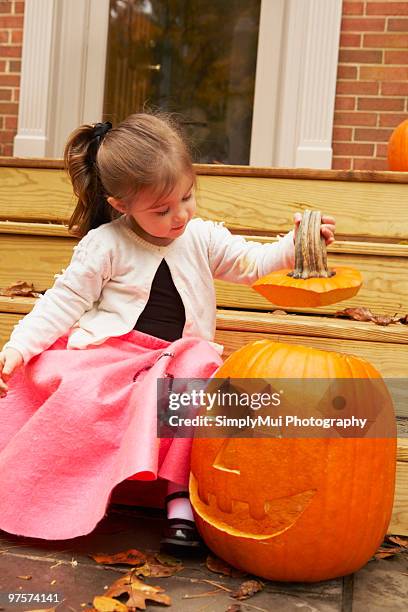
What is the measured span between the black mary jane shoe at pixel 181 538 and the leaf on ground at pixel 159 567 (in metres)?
0.02

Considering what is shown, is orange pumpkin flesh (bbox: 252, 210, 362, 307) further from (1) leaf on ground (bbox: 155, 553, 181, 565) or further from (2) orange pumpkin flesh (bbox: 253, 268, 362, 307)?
(1) leaf on ground (bbox: 155, 553, 181, 565)

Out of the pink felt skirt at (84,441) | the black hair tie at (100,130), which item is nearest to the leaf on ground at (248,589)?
the pink felt skirt at (84,441)

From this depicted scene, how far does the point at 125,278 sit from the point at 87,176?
11.5 inches

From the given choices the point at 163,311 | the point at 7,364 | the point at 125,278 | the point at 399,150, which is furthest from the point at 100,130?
the point at 399,150

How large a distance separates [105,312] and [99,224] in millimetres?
269

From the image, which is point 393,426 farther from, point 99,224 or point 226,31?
point 226,31

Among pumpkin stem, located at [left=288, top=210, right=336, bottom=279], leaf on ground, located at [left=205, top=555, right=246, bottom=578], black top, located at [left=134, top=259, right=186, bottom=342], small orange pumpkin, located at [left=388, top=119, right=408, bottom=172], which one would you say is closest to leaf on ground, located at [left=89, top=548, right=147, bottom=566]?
leaf on ground, located at [left=205, top=555, right=246, bottom=578]

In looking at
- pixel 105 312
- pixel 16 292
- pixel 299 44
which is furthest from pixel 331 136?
pixel 105 312

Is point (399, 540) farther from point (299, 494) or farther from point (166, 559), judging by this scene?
point (166, 559)

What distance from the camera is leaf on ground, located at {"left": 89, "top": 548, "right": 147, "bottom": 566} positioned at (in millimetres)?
1395

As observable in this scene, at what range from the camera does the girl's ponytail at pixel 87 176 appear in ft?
5.87

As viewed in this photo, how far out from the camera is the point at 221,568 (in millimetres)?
1412

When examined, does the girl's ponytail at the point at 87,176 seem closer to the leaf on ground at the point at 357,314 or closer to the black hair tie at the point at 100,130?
the black hair tie at the point at 100,130

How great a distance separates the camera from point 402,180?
2.46m
